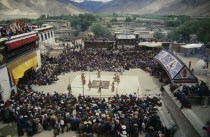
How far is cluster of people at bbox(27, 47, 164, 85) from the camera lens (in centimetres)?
2558

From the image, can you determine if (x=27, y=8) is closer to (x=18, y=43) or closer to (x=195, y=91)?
(x=18, y=43)

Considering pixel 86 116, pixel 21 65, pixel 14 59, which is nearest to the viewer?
pixel 86 116

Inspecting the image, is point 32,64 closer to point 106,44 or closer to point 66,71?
point 66,71

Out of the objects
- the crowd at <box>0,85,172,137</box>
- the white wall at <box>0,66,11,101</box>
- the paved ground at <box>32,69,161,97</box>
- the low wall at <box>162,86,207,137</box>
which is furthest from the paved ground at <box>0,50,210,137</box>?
the low wall at <box>162,86,207,137</box>

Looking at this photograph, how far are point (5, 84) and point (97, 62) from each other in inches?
593

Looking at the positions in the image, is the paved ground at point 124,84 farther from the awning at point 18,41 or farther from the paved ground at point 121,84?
the awning at point 18,41

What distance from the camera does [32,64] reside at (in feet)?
77.5

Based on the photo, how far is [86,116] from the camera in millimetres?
13219

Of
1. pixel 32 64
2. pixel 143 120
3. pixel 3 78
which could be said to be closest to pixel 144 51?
pixel 32 64

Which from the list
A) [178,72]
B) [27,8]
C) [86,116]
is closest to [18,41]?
[86,116]

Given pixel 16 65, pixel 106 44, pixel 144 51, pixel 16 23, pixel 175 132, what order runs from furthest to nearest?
pixel 106 44 < pixel 144 51 < pixel 16 23 < pixel 16 65 < pixel 175 132

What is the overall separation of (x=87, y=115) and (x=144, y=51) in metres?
Result: 23.6

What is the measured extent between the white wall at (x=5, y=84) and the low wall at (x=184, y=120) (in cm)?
1534

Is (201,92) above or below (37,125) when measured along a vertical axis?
above
